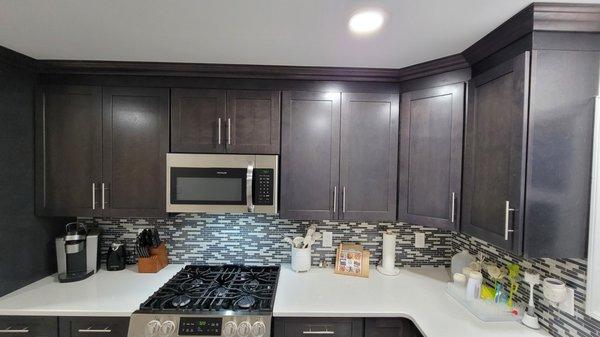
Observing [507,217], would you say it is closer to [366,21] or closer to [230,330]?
[366,21]

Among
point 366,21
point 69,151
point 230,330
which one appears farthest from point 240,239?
point 366,21

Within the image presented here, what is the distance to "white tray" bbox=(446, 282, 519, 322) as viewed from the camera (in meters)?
1.40

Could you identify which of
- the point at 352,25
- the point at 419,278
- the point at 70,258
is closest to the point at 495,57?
the point at 352,25

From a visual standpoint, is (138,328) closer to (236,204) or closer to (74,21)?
(236,204)

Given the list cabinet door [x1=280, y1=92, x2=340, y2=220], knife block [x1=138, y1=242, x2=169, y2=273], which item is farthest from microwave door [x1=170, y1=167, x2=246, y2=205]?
knife block [x1=138, y1=242, x2=169, y2=273]

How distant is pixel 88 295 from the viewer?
1.61 meters

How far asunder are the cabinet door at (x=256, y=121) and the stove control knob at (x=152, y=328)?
3.55 ft

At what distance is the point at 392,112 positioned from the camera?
5.99ft

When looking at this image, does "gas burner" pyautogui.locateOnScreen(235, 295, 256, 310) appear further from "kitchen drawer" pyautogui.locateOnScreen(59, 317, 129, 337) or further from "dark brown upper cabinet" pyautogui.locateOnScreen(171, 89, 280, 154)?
"dark brown upper cabinet" pyautogui.locateOnScreen(171, 89, 280, 154)

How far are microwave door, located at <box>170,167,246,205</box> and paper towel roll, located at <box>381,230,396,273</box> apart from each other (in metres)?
1.06

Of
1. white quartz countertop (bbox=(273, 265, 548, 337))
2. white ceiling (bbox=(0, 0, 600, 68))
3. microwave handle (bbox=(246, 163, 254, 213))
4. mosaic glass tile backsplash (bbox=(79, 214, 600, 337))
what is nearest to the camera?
white ceiling (bbox=(0, 0, 600, 68))

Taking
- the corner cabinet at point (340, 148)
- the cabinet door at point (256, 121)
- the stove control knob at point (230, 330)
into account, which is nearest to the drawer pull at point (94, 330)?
the stove control knob at point (230, 330)

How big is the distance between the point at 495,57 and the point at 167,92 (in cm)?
191

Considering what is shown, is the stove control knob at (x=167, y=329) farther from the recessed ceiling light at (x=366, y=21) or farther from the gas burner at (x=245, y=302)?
the recessed ceiling light at (x=366, y=21)
